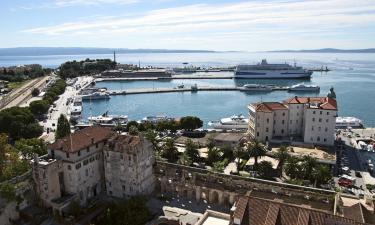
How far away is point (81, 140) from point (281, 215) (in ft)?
101

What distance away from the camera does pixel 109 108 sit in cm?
14500

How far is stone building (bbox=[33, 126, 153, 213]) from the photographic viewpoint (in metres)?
50.1

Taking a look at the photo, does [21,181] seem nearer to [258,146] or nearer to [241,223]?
[241,223]

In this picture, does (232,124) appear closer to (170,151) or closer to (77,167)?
(170,151)

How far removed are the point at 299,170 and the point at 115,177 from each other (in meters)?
30.7

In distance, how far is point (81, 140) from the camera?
52.6 metres

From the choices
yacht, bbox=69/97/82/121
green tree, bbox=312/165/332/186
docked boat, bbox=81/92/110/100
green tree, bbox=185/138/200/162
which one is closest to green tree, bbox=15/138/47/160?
green tree, bbox=185/138/200/162

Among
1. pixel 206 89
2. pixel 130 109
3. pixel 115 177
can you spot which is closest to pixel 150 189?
pixel 115 177

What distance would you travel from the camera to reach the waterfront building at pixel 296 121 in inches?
3086

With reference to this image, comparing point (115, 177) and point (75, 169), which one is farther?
point (115, 177)

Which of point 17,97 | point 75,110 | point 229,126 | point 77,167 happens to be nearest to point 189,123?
point 229,126

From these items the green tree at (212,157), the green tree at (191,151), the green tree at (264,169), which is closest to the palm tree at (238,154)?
the green tree at (212,157)

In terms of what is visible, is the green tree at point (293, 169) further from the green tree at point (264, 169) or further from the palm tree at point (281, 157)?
the green tree at point (264, 169)

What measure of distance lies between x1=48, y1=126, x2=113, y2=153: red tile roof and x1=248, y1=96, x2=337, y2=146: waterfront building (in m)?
39.5
